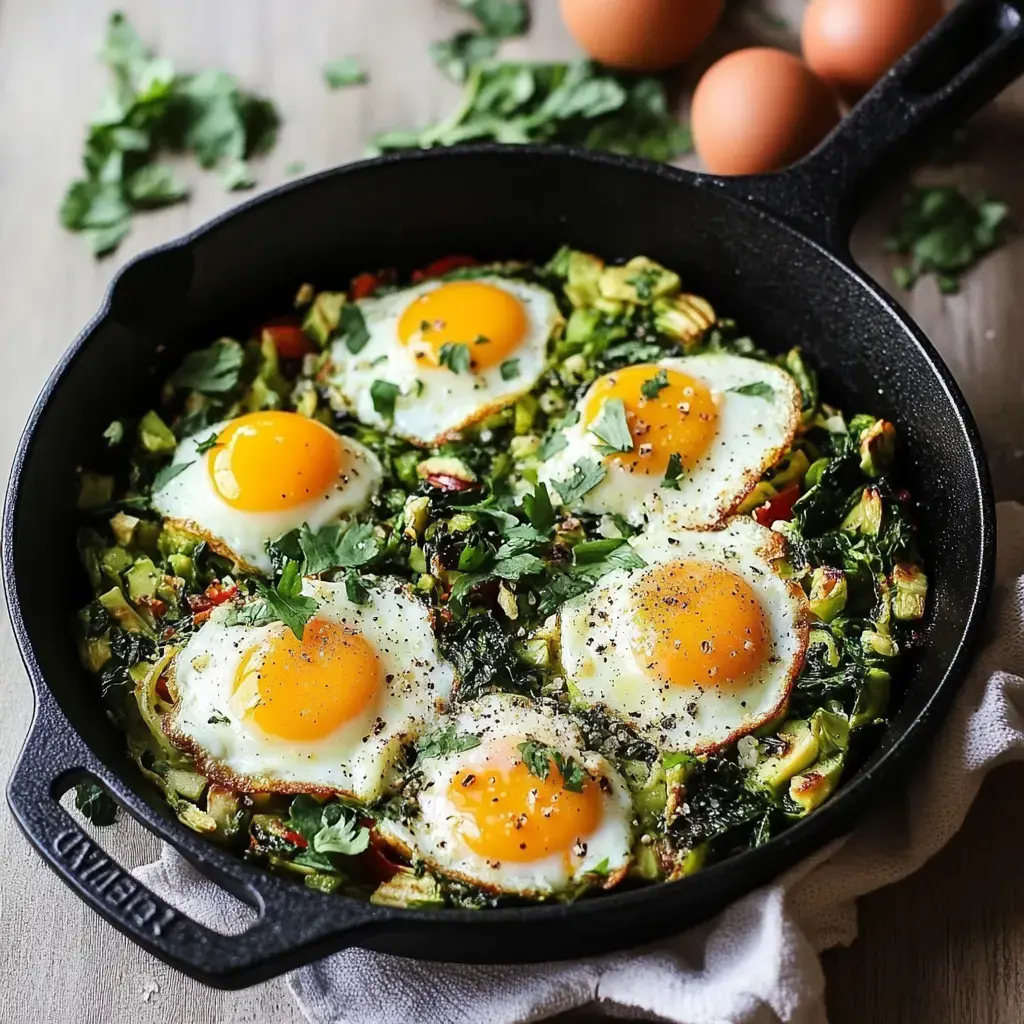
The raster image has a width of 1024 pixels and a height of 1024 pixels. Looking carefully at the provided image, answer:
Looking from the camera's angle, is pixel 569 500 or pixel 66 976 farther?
pixel 569 500

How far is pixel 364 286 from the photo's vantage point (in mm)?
3746

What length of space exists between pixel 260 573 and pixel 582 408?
0.94m

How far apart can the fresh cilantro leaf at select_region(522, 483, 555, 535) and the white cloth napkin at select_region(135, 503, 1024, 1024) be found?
1.02 m

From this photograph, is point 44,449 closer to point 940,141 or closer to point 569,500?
point 569,500

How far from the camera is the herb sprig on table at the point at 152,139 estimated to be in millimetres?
4199

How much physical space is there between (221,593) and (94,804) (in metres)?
A: 0.58

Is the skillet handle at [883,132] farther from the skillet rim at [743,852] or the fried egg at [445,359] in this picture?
the fried egg at [445,359]

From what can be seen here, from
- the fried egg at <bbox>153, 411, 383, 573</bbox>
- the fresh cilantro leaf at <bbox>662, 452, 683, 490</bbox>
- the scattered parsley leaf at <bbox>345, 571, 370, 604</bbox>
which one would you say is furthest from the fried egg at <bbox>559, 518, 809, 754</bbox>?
the fried egg at <bbox>153, 411, 383, 573</bbox>

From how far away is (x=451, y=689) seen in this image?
3018 millimetres

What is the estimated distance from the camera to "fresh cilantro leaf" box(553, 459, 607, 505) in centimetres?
324

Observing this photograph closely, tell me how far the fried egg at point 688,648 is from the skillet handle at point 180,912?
2.78ft

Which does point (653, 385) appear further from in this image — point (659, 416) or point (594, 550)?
point (594, 550)

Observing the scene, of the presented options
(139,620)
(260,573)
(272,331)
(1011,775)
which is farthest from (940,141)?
(139,620)

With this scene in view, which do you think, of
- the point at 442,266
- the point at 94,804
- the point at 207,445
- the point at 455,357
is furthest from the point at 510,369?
the point at 94,804
